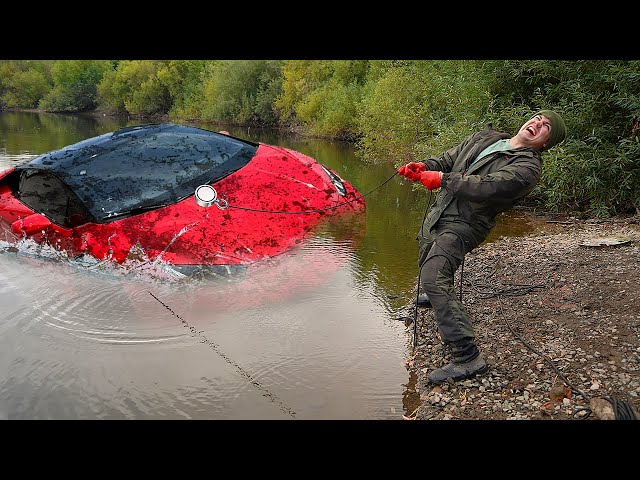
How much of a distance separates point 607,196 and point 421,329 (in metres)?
5.16

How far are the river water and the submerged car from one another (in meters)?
0.25

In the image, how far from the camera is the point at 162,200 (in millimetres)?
6004

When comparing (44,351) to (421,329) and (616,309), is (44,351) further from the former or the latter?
(616,309)

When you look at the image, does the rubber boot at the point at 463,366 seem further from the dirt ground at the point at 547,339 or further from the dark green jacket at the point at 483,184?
the dark green jacket at the point at 483,184

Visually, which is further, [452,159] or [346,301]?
[346,301]

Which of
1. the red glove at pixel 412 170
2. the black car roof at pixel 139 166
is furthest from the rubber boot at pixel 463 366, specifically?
the black car roof at pixel 139 166

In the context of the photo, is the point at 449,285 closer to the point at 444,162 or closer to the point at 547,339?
the point at 547,339

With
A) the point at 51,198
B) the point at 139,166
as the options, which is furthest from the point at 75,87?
the point at 139,166

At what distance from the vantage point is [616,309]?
4113mm

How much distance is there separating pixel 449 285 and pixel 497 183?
0.78 metres

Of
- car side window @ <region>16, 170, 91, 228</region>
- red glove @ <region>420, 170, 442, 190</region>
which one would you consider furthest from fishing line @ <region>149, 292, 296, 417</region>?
red glove @ <region>420, 170, 442, 190</region>

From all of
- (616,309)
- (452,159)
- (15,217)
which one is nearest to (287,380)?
(452,159)

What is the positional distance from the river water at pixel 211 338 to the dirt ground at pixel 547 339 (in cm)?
30

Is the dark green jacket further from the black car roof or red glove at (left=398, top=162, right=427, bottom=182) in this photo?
the black car roof
